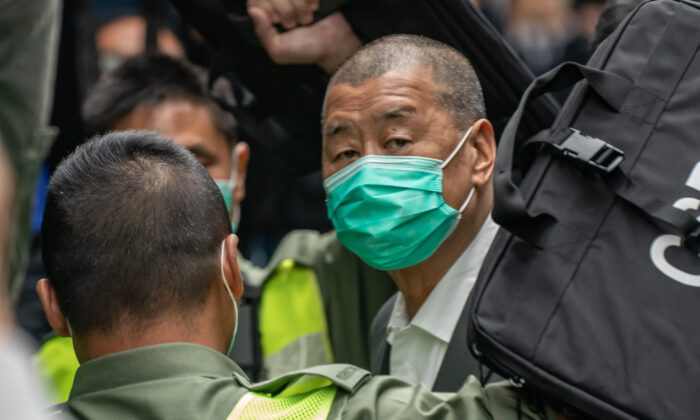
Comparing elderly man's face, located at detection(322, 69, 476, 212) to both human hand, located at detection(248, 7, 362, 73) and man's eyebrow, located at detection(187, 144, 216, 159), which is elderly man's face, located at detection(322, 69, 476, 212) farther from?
man's eyebrow, located at detection(187, 144, 216, 159)

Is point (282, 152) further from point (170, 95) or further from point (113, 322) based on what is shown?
point (113, 322)

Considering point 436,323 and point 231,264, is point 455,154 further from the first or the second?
point 231,264

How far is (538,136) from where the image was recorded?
6.32ft

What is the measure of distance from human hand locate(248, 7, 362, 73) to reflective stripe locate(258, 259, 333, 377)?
746mm

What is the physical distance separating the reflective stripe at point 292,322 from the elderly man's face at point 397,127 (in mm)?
665

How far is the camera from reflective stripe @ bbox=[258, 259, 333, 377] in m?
3.22

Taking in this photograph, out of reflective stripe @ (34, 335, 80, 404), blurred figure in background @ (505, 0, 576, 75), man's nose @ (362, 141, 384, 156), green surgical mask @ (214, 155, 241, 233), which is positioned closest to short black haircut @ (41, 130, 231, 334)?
man's nose @ (362, 141, 384, 156)

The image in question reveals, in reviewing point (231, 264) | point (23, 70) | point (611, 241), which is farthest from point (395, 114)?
point (23, 70)

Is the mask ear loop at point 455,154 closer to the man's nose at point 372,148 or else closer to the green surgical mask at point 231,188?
the man's nose at point 372,148

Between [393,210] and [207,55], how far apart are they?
1.58 m

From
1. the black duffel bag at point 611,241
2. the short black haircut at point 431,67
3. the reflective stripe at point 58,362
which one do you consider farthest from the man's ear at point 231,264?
the reflective stripe at point 58,362

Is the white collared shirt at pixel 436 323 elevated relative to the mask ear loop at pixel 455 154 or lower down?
lower down

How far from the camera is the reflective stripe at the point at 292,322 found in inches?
127

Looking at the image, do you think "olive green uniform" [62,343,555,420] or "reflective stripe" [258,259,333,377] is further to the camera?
"reflective stripe" [258,259,333,377]
